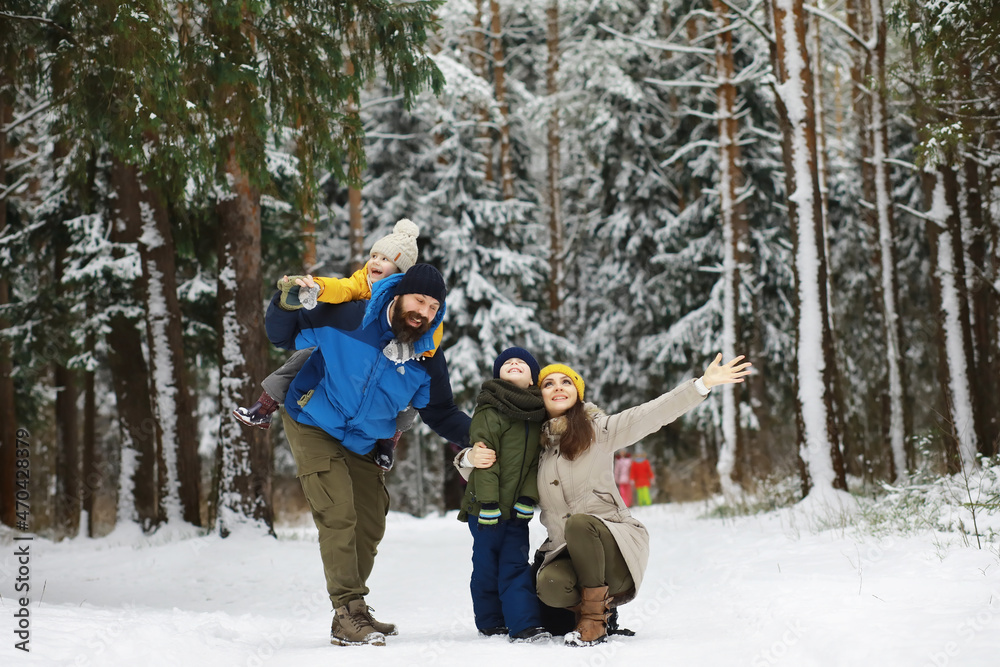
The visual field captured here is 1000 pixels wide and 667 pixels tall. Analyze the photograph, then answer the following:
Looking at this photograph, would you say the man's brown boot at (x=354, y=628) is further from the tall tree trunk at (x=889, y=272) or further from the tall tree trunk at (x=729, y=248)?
the tall tree trunk at (x=889, y=272)

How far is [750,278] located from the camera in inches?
672

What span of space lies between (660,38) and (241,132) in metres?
16.1

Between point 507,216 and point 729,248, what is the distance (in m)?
6.07

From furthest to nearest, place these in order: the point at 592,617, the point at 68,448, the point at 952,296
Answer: the point at 68,448
the point at 952,296
the point at 592,617

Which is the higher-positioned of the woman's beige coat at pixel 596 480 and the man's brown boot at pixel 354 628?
the woman's beige coat at pixel 596 480

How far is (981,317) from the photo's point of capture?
15828mm

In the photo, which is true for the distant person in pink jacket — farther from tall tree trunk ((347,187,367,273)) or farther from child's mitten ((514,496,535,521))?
child's mitten ((514,496,535,521))

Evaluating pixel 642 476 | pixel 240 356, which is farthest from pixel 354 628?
pixel 642 476

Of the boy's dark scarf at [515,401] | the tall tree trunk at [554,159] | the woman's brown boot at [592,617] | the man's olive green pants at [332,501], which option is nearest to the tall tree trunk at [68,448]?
the tall tree trunk at [554,159]

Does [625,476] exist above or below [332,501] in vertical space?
below

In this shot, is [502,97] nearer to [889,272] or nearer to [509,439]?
[889,272]

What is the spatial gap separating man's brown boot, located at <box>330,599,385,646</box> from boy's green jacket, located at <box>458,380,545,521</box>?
27.4 inches

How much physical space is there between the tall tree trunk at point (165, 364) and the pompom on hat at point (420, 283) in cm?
741

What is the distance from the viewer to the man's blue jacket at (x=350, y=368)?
423 centimetres
